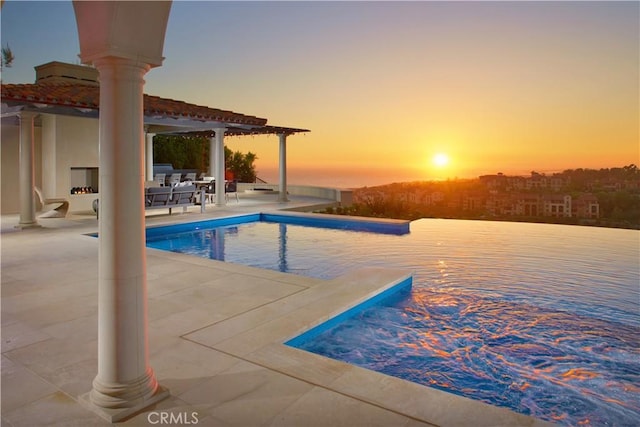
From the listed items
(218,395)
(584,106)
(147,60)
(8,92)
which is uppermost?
(584,106)

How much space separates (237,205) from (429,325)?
12.9 meters

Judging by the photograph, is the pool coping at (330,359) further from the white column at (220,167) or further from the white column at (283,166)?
the white column at (283,166)

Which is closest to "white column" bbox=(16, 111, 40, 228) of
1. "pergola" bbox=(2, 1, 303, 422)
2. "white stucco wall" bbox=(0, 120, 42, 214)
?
"white stucco wall" bbox=(0, 120, 42, 214)

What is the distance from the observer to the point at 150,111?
13.1m

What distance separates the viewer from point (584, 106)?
58.2 feet

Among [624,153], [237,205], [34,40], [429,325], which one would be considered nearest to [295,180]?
[237,205]

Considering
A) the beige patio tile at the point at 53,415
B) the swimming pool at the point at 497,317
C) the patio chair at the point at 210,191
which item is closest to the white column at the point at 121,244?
the beige patio tile at the point at 53,415

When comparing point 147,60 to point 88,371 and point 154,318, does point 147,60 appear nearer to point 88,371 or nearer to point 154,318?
point 88,371

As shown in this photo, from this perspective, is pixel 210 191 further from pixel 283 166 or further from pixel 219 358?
pixel 219 358

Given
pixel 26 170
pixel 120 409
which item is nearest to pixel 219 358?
pixel 120 409

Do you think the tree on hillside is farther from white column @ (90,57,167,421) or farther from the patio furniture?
white column @ (90,57,167,421)

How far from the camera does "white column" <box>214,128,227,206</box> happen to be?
16.7 metres

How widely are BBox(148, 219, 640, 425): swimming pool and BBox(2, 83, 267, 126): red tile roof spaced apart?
12.6ft

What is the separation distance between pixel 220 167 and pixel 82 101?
5.60 m
